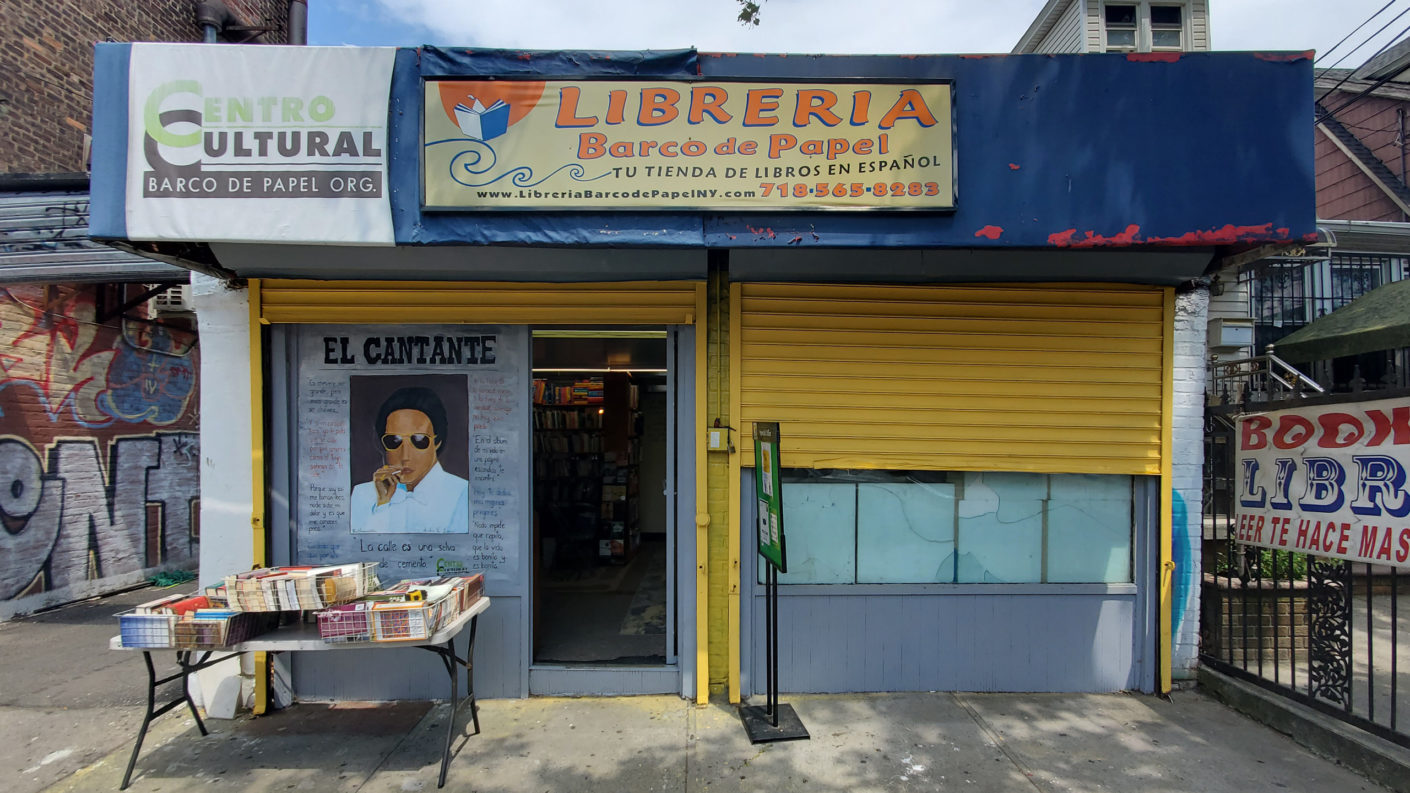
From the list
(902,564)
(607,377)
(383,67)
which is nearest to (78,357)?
(607,377)

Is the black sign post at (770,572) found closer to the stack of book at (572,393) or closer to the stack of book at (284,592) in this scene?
the stack of book at (284,592)

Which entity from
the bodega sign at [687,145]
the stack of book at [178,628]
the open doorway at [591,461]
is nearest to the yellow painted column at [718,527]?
the bodega sign at [687,145]

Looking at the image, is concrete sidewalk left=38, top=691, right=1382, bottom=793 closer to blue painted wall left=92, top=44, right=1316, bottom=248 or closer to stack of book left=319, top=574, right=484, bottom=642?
stack of book left=319, top=574, right=484, bottom=642

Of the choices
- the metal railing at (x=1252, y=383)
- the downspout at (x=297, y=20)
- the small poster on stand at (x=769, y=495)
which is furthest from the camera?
the downspout at (x=297, y=20)

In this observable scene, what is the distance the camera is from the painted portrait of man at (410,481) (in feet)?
15.8

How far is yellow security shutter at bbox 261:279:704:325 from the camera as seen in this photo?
4.70 metres

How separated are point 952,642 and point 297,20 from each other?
13.8 meters

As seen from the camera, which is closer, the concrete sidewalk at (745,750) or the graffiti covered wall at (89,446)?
the concrete sidewalk at (745,750)

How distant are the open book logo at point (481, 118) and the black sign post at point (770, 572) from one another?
252 centimetres

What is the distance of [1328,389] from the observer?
4246 millimetres

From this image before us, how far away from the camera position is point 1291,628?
4.62 m

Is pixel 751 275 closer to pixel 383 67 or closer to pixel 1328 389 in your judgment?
pixel 383 67

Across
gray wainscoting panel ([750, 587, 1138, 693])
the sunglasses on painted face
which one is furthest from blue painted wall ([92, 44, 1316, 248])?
gray wainscoting panel ([750, 587, 1138, 693])

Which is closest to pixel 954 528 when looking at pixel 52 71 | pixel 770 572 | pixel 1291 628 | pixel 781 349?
pixel 770 572
